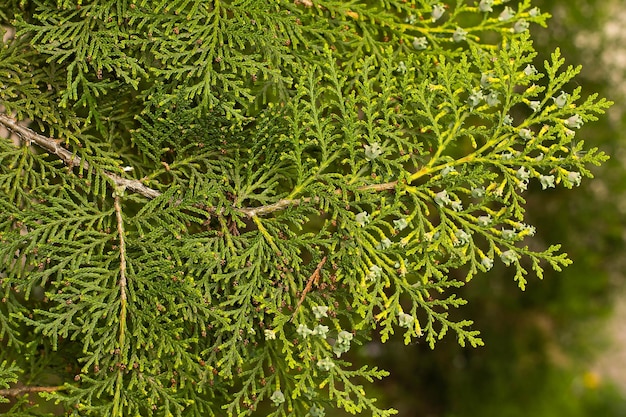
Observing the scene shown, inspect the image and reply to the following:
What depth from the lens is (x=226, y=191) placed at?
139 cm

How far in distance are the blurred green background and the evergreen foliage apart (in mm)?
2145

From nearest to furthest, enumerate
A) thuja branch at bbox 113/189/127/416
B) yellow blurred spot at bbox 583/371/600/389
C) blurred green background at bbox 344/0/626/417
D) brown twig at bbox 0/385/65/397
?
thuja branch at bbox 113/189/127/416, brown twig at bbox 0/385/65/397, blurred green background at bbox 344/0/626/417, yellow blurred spot at bbox 583/371/600/389

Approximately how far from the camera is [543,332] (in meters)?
3.91

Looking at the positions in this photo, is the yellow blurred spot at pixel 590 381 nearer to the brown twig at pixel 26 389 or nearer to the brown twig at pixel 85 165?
the brown twig at pixel 85 165

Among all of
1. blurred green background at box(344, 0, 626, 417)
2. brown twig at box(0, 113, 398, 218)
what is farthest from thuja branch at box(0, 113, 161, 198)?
blurred green background at box(344, 0, 626, 417)

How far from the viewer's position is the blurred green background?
345 centimetres

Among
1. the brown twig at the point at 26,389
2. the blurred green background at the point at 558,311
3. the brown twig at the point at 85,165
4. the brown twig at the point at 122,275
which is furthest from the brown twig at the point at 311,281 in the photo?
the blurred green background at the point at 558,311

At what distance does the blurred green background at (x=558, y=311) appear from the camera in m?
3.45

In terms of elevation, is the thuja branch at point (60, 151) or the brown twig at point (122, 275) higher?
the thuja branch at point (60, 151)

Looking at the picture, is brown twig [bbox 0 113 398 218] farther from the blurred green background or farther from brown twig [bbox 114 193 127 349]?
the blurred green background

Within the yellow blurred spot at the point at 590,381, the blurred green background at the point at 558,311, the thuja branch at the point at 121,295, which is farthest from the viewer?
the yellow blurred spot at the point at 590,381

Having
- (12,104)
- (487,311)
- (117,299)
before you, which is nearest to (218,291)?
(117,299)

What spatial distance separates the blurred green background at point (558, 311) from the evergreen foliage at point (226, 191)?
84.5 inches

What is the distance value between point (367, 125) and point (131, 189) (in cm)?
56
